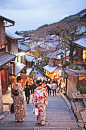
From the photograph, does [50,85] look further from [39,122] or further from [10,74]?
[39,122]

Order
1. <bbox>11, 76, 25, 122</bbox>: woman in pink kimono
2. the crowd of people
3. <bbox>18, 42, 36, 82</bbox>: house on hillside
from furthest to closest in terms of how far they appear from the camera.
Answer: <bbox>18, 42, 36, 82</bbox>: house on hillside, <bbox>11, 76, 25, 122</bbox>: woman in pink kimono, the crowd of people

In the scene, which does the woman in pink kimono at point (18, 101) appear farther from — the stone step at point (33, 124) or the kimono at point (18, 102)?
the stone step at point (33, 124)

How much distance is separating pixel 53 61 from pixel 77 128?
28909mm

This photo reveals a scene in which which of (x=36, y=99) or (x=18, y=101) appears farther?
(x=18, y=101)

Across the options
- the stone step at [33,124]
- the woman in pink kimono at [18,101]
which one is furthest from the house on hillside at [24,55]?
the stone step at [33,124]

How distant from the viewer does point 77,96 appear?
9.86 metres

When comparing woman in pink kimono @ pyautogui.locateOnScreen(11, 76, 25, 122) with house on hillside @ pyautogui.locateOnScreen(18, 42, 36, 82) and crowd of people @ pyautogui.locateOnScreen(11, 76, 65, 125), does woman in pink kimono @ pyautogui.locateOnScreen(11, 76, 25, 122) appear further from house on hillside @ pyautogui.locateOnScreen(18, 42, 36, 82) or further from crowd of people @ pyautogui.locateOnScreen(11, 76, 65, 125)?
house on hillside @ pyautogui.locateOnScreen(18, 42, 36, 82)

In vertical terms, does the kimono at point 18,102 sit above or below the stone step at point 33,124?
above

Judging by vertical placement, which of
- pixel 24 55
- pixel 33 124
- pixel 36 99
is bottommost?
pixel 33 124

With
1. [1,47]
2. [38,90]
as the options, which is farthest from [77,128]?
[1,47]

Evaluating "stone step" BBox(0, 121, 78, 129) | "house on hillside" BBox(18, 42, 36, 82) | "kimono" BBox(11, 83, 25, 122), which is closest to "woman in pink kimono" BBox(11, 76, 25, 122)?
"kimono" BBox(11, 83, 25, 122)

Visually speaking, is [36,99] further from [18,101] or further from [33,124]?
[33,124]

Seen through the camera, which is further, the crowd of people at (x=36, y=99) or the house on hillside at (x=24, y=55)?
the house on hillside at (x=24, y=55)

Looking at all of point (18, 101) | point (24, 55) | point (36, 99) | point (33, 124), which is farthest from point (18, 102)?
point (24, 55)
